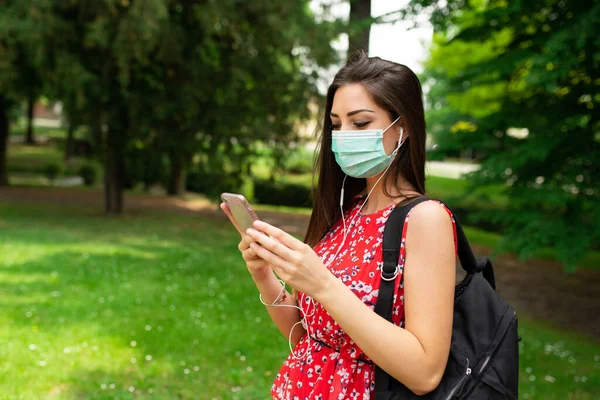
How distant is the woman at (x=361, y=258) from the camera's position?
65.4 inches

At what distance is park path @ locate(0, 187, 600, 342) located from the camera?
10328mm

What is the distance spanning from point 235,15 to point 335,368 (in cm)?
1304

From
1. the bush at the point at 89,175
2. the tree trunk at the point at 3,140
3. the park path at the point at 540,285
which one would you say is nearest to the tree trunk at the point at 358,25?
the park path at the point at 540,285

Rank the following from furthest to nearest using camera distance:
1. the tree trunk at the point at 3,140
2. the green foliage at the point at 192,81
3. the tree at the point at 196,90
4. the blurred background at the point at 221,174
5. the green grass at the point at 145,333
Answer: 1. the tree trunk at the point at 3,140
2. the tree at the point at 196,90
3. the green foliage at the point at 192,81
4. the blurred background at the point at 221,174
5. the green grass at the point at 145,333

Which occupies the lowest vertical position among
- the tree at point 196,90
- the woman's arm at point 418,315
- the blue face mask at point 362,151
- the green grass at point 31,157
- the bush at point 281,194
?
the bush at point 281,194

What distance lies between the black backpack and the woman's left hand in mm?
228

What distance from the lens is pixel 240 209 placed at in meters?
1.78

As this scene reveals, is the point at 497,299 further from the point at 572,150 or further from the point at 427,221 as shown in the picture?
the point at 572,150

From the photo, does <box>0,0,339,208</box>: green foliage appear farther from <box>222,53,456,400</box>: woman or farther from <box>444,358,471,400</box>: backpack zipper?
<box>444,358,471,400</box>: backpack zipper

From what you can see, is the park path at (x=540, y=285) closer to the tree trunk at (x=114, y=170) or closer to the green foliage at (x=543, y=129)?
the tree trunk at (x=114, y=170)

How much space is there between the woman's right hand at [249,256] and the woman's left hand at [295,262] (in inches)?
5.3

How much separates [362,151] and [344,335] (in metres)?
0.59

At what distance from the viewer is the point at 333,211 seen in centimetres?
229

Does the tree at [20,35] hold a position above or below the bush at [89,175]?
above
